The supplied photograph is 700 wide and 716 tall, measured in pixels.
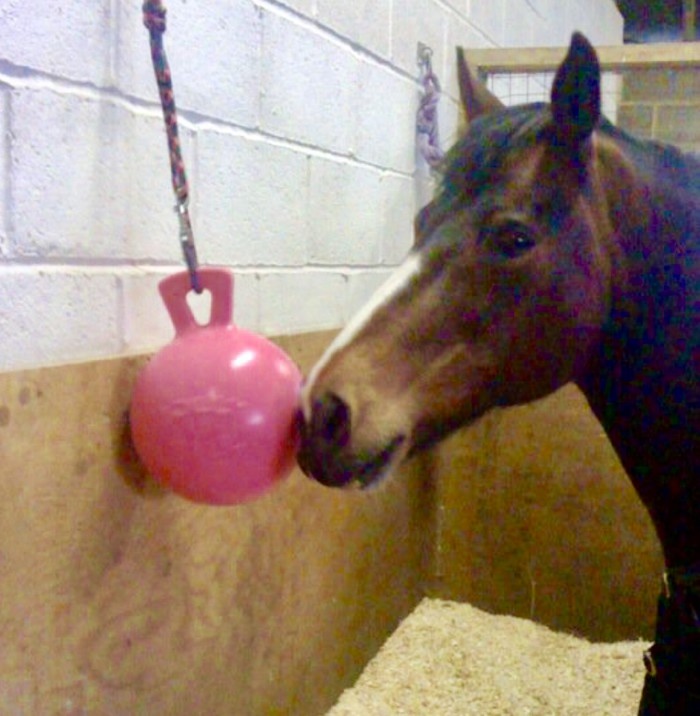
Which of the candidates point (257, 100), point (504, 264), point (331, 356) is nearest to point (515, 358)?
point (504, 264)

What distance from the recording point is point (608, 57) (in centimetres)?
212

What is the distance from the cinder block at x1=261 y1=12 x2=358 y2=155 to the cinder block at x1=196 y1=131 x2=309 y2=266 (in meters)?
0.06

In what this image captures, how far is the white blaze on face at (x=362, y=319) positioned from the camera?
0.96 m

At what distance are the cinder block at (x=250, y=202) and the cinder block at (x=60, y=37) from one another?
0.82ft

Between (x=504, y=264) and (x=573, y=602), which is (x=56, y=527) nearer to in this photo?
(x=504, y=264)

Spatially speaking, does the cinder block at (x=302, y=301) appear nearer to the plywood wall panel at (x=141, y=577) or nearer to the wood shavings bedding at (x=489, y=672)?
the plywood wall panel at (x=141, y=577)

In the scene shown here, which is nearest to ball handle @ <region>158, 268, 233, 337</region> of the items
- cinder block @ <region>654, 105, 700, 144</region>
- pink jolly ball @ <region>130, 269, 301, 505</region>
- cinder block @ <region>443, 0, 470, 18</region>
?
pink jolly ball @ <region>130, 269, 301, 505</region>

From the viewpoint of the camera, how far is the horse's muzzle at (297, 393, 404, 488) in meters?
0.94

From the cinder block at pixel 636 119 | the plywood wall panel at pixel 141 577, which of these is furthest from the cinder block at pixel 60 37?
the cinder block at pixel 636 119

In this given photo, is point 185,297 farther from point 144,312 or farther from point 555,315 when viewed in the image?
point 555,315

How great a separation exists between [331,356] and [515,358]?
0.23 meters

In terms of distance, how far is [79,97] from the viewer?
101 cm

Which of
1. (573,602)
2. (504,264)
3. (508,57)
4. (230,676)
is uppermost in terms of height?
(508,57)

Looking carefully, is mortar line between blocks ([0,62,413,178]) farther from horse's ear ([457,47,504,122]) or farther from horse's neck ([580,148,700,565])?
horse's neck ([580,148,700,565])
